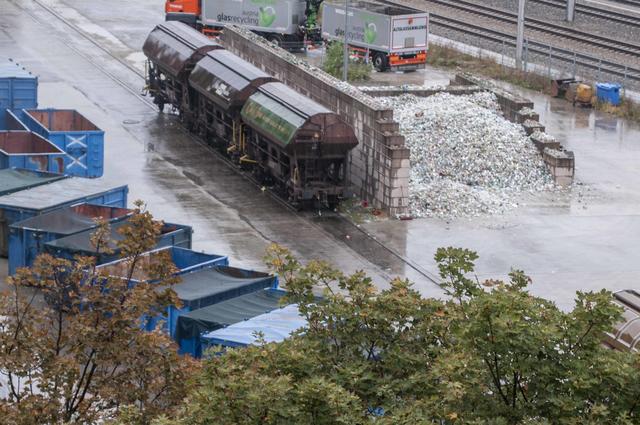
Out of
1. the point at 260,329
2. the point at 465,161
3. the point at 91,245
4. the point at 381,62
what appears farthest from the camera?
the point at 381,62

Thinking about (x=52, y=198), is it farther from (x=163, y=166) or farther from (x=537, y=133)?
(x=537, y=133)

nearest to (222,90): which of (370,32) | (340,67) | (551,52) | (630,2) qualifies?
(340,67)

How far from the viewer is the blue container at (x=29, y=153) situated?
3659 cm

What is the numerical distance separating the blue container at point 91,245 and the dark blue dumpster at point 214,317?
3.49 metres

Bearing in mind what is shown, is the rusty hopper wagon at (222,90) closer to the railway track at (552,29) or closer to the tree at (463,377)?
the railway track at (552,29)

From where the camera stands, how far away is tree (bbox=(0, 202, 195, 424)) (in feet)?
51.7

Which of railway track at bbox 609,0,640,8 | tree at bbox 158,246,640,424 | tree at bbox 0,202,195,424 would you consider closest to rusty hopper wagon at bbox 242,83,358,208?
tree at bbox 0,202,195,424

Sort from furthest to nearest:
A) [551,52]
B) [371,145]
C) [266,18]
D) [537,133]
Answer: [266,18], [551,52], [537,133], [371,145]

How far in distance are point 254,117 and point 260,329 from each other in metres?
16.0

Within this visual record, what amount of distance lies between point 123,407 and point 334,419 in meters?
2.63

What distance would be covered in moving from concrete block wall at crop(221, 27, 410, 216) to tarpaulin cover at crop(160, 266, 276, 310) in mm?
10204

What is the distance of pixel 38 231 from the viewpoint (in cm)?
3039

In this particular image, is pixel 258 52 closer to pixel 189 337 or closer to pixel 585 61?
pixel 585 61

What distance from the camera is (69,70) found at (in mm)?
55406
